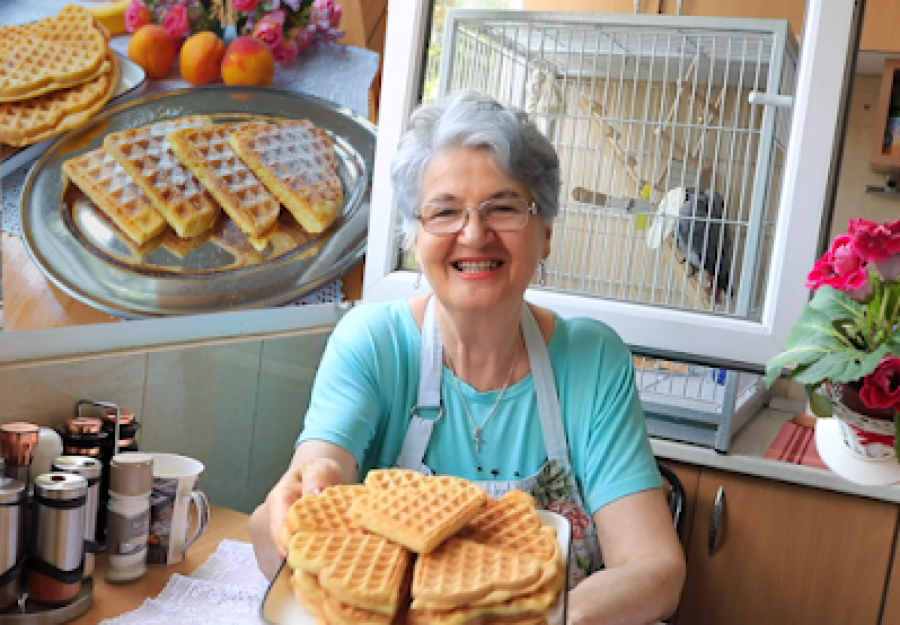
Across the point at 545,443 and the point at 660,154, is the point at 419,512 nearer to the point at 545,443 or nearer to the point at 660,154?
the point at 545,443

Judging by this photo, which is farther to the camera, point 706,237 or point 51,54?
point 706,237

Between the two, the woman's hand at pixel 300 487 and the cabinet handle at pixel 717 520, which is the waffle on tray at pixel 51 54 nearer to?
the woman's hand at pixel 300 487

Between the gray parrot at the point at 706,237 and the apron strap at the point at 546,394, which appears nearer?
the apron strap at the point at 546,394

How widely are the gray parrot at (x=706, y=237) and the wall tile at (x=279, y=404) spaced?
74 cm

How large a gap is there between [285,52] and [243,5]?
12 cm

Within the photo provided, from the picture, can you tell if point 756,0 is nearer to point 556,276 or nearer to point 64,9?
point 556,276

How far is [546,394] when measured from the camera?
1208 mm

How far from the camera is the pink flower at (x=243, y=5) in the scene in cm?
131

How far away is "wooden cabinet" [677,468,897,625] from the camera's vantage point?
4.69ft

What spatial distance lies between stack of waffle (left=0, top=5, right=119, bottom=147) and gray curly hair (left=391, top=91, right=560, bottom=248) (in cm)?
41

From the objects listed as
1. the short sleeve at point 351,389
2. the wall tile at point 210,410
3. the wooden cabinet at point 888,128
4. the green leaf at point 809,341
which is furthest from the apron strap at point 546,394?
the wooden cabinet at point 888,128

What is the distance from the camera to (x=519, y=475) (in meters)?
1.19

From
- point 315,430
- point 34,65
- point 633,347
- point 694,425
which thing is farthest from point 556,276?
point 34,65

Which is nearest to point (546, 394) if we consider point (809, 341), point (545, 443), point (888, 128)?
point (545, 443)
